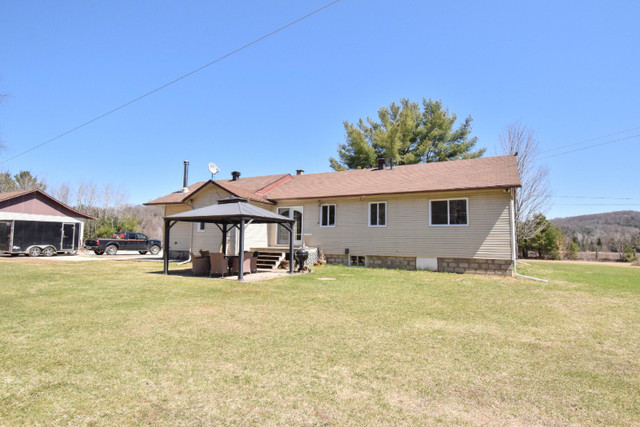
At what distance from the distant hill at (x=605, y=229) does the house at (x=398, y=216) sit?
22.3 meters

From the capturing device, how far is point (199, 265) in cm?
1128

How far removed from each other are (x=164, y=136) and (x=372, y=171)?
1313 cm

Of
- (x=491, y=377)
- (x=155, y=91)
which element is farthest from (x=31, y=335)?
(x=155, y=91)

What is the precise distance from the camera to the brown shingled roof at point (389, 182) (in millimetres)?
12773

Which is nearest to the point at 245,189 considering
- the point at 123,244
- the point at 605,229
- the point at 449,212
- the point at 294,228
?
the point at 294,228

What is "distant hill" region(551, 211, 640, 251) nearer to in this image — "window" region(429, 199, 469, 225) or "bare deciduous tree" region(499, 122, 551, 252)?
"bare deciduous tree" region(499, 122, 551, 252)

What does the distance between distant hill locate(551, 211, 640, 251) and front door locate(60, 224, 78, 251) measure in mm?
40341

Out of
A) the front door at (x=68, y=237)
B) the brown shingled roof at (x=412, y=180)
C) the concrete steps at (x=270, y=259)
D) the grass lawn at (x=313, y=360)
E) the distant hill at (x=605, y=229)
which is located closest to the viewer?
the grass lawn at (x=313, y=360)

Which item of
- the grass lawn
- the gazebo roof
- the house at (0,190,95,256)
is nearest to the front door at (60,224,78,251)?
the house at (0,190,95,256)

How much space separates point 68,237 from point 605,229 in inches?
2050

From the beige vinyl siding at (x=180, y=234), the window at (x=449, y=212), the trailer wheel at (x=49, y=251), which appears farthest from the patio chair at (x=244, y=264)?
the trailer wheel at (x=49, y=251)

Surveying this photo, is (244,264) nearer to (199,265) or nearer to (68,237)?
(199,265)

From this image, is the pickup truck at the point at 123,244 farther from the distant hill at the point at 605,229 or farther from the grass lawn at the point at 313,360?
the distant hill at the point at 605,229

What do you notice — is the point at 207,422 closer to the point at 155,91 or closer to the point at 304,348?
the point at 304,348
